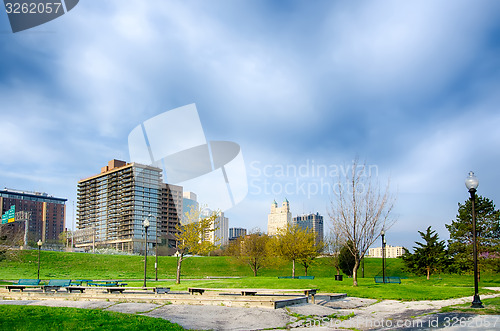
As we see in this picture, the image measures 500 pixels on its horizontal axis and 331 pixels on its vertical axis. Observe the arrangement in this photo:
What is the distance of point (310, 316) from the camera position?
12.8m

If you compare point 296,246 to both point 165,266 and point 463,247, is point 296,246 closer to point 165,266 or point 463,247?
point 463,247

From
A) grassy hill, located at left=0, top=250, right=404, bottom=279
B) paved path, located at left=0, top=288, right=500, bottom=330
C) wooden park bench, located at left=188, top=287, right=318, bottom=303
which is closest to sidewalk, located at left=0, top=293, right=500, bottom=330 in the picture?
paved path, located at left=0, top=288, right=500, bottom=330

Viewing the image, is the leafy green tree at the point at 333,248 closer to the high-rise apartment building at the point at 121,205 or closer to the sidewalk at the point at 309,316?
the sidewalk at the point at 309,316

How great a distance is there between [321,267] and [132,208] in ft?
324

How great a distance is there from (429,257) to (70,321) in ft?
122

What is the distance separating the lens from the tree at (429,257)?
38.9 m

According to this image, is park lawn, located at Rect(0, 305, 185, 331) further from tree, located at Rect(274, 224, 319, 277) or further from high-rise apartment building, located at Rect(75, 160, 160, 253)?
high-rise apartment building, located at Rect(75, 160, 160, 253)

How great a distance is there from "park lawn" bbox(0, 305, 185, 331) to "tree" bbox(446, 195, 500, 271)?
34.8 metres

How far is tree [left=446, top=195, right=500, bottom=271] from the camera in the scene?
36.2 meters

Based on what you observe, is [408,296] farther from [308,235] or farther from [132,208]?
[132,208]

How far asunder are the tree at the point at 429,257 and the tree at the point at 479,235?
107 centimetres

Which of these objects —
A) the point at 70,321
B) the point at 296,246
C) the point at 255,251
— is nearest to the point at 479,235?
the point at 296,246

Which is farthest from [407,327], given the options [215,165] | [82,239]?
[82,239]

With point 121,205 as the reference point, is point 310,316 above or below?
below
